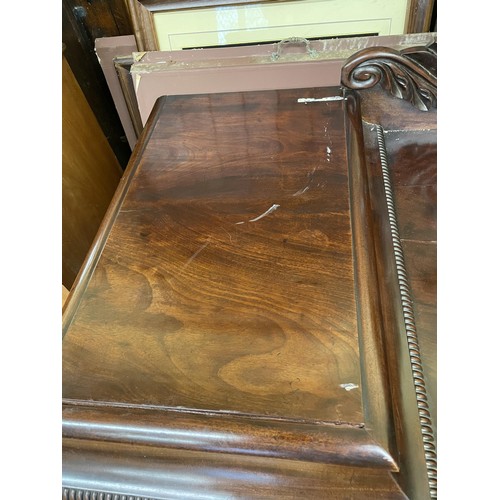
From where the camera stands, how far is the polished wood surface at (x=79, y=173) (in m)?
1.05

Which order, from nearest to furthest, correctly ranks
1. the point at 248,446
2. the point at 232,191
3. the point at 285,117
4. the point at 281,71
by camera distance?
the point at 248,446 < the point at 232,191 < the point at 285,117 < the point at 281,71

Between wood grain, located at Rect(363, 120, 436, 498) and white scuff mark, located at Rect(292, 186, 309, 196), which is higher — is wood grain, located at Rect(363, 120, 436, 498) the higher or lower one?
the lower one

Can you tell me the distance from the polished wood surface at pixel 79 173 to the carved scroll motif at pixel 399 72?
2.19 feet

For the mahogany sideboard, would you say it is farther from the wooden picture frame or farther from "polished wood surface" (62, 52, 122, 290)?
"polished wood surface" (62, 52, 122, 290)

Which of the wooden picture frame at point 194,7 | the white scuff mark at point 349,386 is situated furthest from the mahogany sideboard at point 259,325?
the wooden picture frame at point 194,7

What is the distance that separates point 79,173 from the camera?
113 cm

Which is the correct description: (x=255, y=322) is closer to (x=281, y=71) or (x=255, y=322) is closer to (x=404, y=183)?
(x=404, y=183)

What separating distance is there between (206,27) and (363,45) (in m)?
0.32

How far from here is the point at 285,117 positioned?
65 cm

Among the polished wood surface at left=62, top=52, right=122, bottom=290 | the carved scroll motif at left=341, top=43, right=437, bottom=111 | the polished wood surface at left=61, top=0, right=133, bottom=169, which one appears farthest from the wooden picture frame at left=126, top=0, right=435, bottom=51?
the carved scroll motif at left=341, top=43, right=437, bottom=111

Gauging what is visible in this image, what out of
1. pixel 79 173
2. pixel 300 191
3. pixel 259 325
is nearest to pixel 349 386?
pixel 259 325

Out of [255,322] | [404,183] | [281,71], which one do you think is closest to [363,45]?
[281,71]

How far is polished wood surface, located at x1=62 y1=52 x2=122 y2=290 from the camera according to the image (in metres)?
1.05

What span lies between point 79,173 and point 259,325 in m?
0.88
